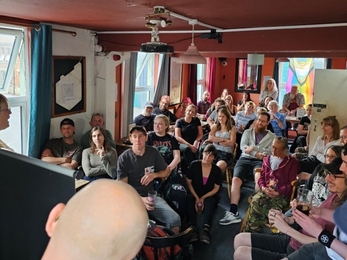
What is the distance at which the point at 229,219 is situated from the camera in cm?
364

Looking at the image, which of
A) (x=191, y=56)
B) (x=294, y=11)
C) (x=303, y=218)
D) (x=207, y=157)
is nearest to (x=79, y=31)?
(x=191, y=56)

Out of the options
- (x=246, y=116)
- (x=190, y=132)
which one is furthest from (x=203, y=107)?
(x=190, y=132)

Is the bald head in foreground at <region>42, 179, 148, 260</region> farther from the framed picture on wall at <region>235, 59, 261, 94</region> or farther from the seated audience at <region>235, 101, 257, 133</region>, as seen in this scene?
the framed picture on wall at <region>235, 59, 261, 94</region>

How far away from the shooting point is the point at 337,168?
95.3 inches

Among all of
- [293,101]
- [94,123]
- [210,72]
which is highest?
[210,72]

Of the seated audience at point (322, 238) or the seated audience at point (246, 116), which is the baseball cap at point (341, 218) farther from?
the seated audience at point (246, 116)

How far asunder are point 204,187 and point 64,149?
5.44 feet

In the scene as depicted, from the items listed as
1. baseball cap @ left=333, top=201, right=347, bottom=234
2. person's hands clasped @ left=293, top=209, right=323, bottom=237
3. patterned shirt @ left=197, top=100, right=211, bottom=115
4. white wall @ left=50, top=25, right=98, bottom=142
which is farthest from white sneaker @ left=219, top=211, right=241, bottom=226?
patterned shirt @ left=197, top=100, right=211, bottom=115

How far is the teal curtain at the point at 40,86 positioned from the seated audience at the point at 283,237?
2490mm

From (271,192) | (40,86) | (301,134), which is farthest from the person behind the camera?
(301,134)

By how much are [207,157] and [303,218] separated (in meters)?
1.62

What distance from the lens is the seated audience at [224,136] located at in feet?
14.7

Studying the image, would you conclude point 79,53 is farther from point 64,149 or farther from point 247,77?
point 247,77

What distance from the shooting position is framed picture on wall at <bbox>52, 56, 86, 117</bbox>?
409 centimetres
